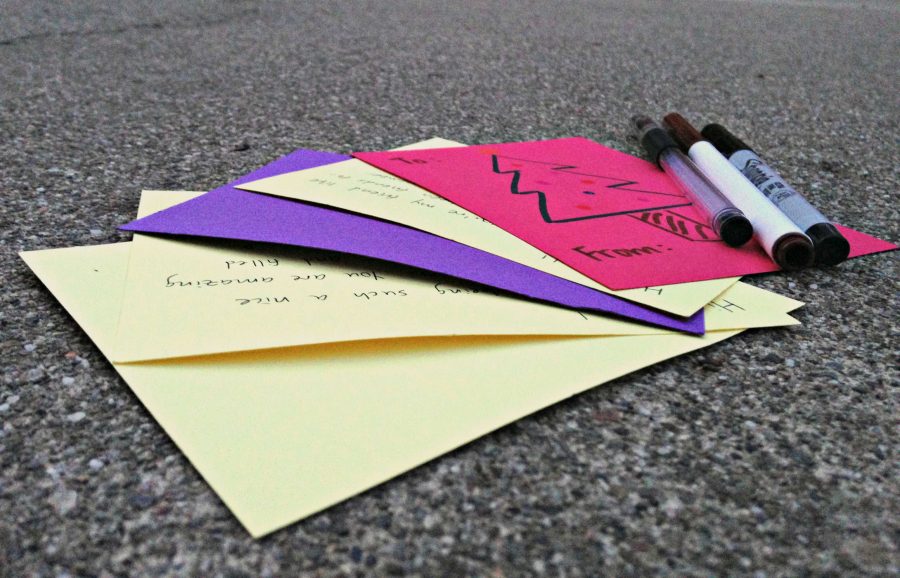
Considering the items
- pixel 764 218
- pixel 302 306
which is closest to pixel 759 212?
pixel 764 218

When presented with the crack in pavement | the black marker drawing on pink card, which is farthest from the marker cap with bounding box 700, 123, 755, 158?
the crack in pavement

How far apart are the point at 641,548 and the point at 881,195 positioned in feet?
2.27

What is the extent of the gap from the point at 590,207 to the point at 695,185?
0.43ft

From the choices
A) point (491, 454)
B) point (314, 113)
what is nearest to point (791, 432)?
point (491, 454)

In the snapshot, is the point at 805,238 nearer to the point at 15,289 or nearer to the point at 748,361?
the point at 748,361

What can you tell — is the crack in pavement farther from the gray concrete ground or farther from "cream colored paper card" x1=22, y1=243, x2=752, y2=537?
"cream colored paper card" x1=22, y1=243, x2=752, y2=537

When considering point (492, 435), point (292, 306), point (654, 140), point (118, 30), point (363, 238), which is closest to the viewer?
point (492, 435)

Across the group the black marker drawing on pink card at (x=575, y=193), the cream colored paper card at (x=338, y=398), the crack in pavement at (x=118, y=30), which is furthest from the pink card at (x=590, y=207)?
the crack in pavement at (x=118, y=30)

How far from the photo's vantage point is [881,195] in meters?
0.89

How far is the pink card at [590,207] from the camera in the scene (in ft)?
2.17

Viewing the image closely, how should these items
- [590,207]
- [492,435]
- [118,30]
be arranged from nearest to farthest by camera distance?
[492,435]
[590,207]
[118,30]

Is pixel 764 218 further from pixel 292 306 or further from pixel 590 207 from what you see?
pixel 292 306

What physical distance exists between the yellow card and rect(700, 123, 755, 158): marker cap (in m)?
0.35

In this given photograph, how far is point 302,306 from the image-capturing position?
57 centimetres
